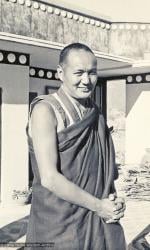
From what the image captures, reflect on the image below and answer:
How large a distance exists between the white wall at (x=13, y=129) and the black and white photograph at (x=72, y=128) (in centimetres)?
2

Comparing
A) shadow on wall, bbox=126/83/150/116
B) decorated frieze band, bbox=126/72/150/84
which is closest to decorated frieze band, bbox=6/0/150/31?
decorated frieze band, bbox=126/72/150/84

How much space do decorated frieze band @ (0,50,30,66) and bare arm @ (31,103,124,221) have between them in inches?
282

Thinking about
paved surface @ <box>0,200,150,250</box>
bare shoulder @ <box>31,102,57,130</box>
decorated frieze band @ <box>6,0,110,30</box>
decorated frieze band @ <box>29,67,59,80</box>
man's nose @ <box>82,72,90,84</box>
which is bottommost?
paved surface @ <box>0,200,150,250</box>

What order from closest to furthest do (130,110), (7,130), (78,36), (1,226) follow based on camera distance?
(1,226) < (7,130) < (78,36) < (130,110)

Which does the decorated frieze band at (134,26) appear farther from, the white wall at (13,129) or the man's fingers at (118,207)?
the man's fingers at (118,207)

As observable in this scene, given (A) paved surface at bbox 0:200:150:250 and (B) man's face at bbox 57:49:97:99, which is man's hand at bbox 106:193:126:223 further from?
(A) paved surface at bbox 0:200:150:250

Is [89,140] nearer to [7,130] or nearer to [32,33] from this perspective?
[7,130]

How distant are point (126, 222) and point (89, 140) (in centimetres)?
569

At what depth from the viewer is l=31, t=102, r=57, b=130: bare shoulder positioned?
1746 millimetres

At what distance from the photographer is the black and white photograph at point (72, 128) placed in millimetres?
1794

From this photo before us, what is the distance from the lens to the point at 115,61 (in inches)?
410

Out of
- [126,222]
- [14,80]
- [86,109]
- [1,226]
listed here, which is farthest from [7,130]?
[86,109]

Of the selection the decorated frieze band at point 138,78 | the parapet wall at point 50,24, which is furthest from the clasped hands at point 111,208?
the decorated frieze band at point 138,78

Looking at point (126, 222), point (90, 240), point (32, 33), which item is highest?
point (32, 33)
